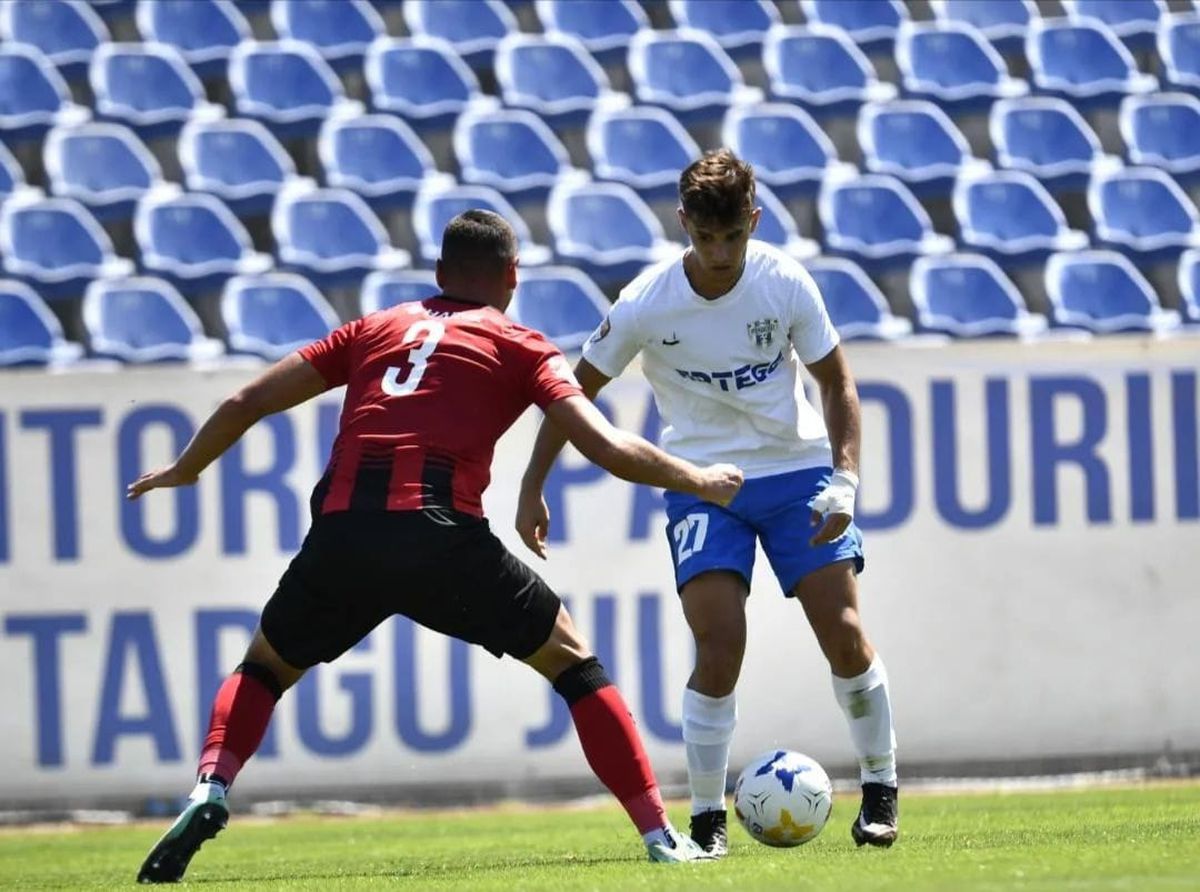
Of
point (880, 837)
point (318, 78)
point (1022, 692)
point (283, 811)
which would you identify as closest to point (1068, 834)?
point (880, 837)

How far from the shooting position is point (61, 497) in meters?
9.34

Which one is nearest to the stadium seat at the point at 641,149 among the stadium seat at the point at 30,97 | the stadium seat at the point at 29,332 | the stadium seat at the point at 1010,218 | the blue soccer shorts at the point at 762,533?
the stadium seat at the point at 1010,218

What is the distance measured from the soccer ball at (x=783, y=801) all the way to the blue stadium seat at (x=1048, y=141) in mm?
7235

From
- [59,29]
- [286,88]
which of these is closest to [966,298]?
[286,88]

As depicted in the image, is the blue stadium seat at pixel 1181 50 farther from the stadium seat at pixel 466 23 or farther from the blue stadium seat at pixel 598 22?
the stadium seat at pixel 466 23

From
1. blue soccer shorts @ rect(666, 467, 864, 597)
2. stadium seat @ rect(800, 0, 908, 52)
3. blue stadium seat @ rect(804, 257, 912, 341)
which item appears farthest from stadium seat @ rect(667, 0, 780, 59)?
blue soccer shorts @ rect(666, 467, 864, 597)

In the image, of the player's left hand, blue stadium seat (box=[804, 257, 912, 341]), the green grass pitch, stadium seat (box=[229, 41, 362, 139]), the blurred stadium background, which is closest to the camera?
the green grass pitch

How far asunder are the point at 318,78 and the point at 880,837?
771cm

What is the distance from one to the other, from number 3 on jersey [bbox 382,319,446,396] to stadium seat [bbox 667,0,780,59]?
7.63 meters

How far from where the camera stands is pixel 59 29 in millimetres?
12492

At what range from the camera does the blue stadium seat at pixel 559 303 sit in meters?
10.9

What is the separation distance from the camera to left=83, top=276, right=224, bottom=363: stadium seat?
1080cm

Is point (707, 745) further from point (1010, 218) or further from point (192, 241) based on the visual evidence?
point (1010, 218)

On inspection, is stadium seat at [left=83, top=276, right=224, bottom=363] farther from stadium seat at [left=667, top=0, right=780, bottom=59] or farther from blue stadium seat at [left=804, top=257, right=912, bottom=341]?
stadium seat at [left=667, top=0, right=780, bottom=59]
